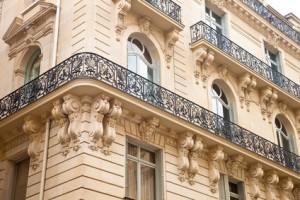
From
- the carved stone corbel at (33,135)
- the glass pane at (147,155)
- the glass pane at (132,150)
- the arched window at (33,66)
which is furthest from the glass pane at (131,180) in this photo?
the arched window at (33,66)

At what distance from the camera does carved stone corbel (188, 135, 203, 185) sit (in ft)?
46.4

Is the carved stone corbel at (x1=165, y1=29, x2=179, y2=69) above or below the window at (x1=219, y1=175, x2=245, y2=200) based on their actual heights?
above

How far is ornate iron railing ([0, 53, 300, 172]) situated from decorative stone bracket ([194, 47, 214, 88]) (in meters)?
1.71

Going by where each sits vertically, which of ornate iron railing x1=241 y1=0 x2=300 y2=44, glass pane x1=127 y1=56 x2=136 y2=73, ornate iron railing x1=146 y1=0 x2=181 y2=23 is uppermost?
ornate iron railing x1=241 y1=0 x2=300 y2=44

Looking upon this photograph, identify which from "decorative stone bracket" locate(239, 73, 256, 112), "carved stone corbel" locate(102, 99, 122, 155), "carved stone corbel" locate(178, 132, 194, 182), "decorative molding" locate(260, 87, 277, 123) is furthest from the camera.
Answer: "decorative molding" locate(260, 87, 277, 123)

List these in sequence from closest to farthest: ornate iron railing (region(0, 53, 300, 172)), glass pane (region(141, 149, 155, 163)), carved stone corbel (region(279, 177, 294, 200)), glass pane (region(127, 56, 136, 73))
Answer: ornate iron railing (region(0, 53, 300, 172))
glass pane (region(141, 149, 155, 163))
glass pane (region(127, 56, 136, 73))
carved stone corbel (region(279, 177, 294, 200))

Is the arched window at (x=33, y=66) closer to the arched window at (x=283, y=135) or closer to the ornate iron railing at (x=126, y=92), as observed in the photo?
the ornate iron railing at (x=126, y=92)

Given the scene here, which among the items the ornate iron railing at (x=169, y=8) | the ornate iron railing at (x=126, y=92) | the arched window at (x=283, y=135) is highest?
the ornate iron railing at (x=169, y=8)

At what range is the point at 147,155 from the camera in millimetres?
13844

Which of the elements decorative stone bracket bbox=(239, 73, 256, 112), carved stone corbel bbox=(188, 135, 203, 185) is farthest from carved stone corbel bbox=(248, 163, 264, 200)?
carved stone corbel bbox=(188, 135, 203, 185)

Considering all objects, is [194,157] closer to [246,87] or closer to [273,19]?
[246,87]

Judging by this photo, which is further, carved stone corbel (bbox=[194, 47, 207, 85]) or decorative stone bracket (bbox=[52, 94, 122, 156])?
carved stone corbel (bbox=[194, 47, 207, 85])

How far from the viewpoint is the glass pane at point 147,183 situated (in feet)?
43.5

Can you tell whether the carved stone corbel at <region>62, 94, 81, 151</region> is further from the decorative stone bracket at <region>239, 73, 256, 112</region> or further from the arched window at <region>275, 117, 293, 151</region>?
the arched window at <region>275, 117, 293, 151</region>
